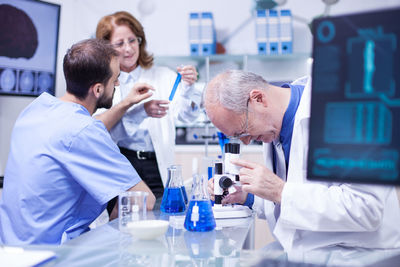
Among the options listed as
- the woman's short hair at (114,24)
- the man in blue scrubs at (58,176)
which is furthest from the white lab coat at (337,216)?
the woman's short hair at (114,24)

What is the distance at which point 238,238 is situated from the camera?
3.46 ft

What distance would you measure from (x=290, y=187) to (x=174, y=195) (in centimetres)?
50

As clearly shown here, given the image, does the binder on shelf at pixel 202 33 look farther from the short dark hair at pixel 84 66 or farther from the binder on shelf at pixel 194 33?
the short dark hair at pixel 84 66

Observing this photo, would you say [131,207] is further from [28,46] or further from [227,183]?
[28,46]

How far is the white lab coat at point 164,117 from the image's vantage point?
6.93ft

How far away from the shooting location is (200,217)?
112 cm

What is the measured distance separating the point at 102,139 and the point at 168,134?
0.99 m

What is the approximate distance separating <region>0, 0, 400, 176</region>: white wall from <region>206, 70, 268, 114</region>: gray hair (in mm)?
2608

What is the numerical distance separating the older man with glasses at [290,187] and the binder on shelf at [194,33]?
2238 mm

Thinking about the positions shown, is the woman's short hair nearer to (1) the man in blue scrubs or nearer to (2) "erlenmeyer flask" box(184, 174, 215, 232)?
(1) the man in blue scrubs

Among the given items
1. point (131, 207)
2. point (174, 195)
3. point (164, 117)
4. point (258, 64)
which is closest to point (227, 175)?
point (174, 195)

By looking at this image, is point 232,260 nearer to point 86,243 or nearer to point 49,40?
point 86,243

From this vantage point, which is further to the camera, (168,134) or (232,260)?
(168,134)

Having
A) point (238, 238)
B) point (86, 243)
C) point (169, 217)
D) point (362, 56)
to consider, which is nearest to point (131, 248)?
point (86, 243)
